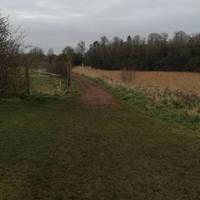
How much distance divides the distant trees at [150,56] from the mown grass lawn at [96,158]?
65320 millimetres

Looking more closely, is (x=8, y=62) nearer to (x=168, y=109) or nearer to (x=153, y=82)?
(x=168, y=109)

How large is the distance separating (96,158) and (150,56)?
83.4 metres

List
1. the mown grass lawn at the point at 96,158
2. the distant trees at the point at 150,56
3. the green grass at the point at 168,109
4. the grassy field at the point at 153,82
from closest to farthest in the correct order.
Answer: the mown grass lawn at the point at 96,158 < the green grass at the point at 168,109 < the grassy field at the point at 153,82 < the distant trees at the point at 150,56

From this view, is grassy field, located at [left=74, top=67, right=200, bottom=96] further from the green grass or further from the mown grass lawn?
the mown grass lawn

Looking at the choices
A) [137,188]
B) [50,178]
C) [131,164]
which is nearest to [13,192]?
[50,178]

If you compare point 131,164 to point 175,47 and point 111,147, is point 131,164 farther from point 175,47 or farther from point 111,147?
point 175,47

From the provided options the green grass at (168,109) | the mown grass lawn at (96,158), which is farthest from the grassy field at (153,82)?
the mown grass lawn at (96,158)

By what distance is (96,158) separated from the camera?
8.04 metres

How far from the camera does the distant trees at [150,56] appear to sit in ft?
274

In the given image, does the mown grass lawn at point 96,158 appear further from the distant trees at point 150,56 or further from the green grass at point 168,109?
the distant trees at point 150,56

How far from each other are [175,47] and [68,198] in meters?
86.2

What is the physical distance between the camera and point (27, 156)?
8078mm

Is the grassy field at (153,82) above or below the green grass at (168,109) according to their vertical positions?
below

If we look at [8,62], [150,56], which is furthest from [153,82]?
[150,56]
